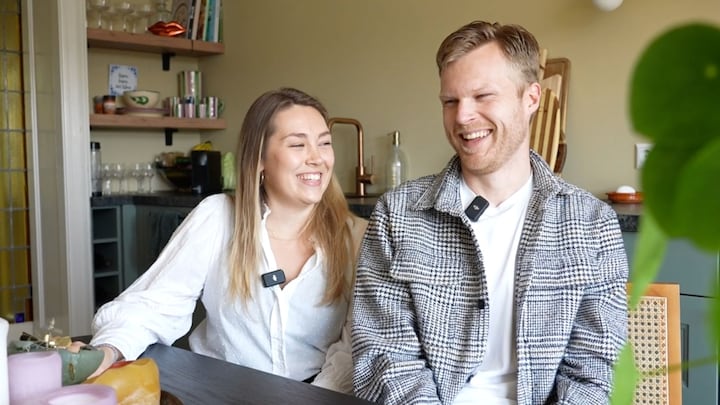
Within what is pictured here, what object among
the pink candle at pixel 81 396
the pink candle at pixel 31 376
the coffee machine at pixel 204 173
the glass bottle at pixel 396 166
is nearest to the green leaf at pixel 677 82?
the pink candle at pixel 81 396

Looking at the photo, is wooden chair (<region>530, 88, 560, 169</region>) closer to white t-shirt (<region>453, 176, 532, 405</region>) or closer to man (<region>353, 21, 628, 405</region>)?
man (<region>353, 21, 628, 405</region>)

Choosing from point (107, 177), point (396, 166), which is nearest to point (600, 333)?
point (396, 166)

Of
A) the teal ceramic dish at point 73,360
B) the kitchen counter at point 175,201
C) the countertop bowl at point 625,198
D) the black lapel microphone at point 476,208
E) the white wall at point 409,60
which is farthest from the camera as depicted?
the kitchen counter at point 175,201

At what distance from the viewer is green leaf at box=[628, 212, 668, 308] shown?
166mm

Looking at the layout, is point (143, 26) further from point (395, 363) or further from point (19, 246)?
point (395, 363)

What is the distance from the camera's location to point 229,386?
1.19 meters

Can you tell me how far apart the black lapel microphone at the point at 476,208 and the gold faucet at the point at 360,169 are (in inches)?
67.7

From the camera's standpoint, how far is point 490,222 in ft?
5.06

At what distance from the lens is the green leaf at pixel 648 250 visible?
0.17 metres

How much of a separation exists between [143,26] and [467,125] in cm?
314

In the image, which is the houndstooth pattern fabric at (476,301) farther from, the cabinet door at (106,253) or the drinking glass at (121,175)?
the drinking glass at (121,175)

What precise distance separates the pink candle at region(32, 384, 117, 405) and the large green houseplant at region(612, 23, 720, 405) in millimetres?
867

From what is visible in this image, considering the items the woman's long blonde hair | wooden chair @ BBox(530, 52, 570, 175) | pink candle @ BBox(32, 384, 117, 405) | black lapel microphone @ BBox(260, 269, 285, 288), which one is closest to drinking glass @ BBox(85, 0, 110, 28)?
the woman's long blonde hair

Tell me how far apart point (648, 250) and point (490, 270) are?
4.47 ft
